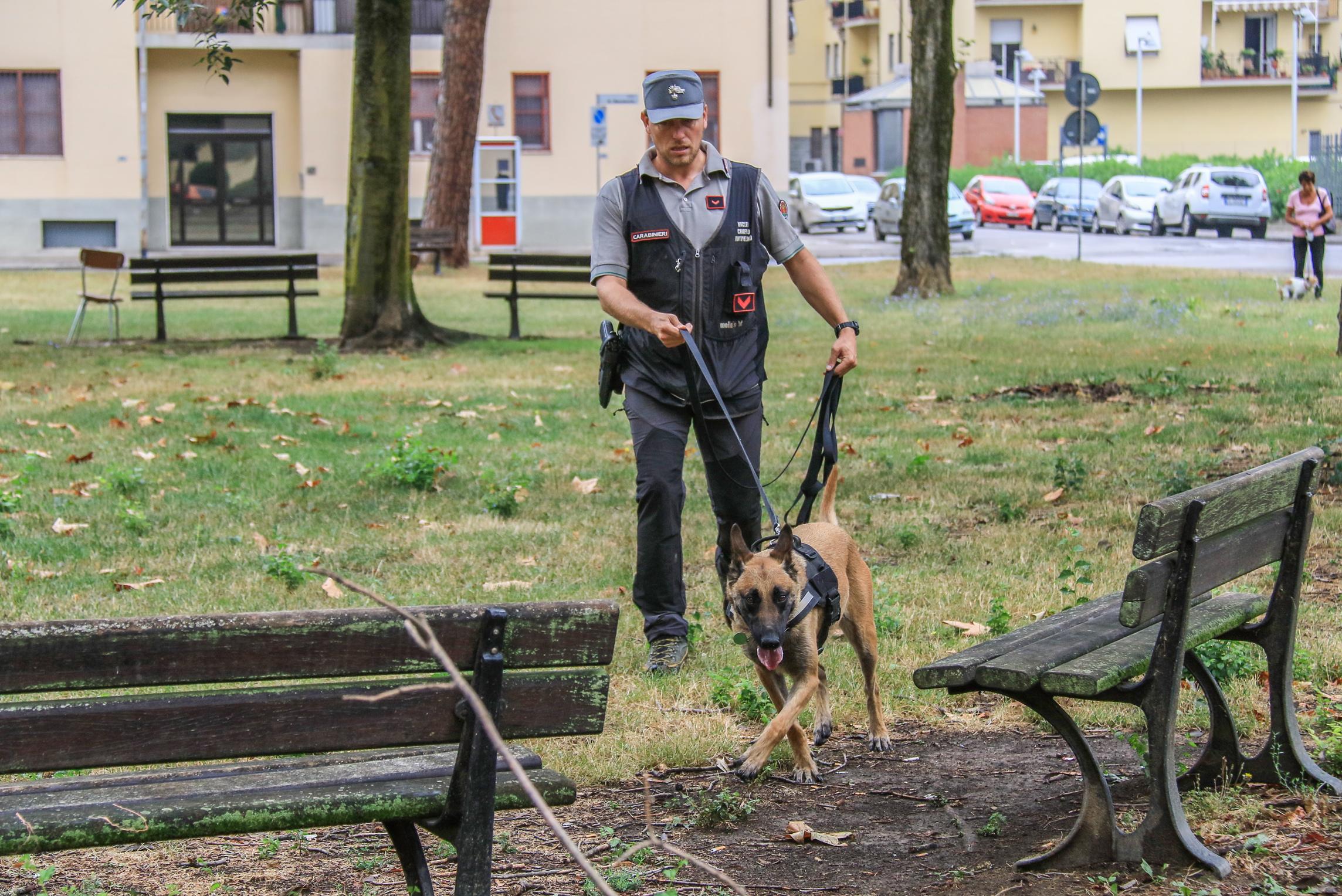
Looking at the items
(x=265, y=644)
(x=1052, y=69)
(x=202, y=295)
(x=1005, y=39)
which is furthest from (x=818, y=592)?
(x=1005, y=39)

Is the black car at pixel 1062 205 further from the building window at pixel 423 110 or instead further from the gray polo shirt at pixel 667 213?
the gray polo shirt at pixel 667 213

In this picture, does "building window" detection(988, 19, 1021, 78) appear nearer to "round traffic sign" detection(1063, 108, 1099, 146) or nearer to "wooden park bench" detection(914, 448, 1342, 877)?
"round traffic sign" detection(1063, 108, 1099, 146)

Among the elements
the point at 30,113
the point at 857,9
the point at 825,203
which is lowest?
the point at 825,203

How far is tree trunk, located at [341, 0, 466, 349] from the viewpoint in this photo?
1523 cm

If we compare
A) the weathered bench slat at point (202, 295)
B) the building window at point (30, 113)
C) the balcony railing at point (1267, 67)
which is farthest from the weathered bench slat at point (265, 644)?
the balcony railing at point (1267, 67)

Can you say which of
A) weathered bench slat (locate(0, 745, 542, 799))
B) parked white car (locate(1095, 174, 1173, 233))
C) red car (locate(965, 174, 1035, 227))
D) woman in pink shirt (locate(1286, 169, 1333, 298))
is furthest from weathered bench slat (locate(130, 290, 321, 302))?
red car (locate(965, 174, 1035, 227))

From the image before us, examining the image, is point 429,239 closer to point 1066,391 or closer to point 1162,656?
point 1066,391

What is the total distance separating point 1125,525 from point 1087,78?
74.7ft

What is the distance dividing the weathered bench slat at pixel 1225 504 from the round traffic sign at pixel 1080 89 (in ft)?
83.1

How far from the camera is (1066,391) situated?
39.2 feet

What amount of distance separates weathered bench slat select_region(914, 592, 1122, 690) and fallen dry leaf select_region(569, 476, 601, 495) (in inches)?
182

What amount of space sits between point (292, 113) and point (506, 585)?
32.2 meters

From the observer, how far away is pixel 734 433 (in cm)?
532

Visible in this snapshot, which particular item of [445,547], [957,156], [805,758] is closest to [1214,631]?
[805,758]
